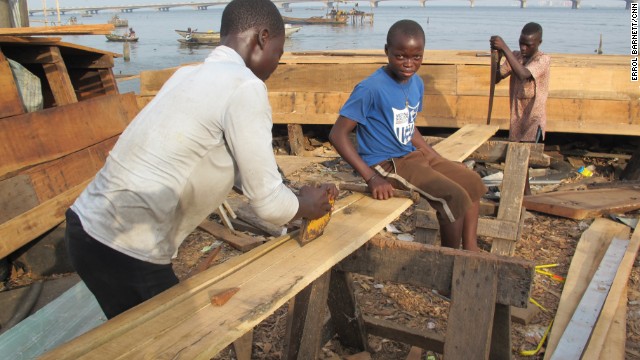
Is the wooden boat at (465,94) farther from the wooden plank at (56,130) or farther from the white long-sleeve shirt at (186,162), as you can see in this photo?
the white long-sleeve shirt at (186,162)

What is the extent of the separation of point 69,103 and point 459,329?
4.85 meters

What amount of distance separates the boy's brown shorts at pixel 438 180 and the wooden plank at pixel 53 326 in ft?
7.40

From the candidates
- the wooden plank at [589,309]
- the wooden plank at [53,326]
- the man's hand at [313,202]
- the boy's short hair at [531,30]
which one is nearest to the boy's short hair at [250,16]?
the man's hand at [313,202]

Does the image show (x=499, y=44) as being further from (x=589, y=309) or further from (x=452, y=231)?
(x=452, y=231)

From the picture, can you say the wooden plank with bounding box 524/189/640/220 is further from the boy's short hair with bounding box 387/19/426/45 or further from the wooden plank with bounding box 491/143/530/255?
the boy's short hair with bounding box 387/19/426/45

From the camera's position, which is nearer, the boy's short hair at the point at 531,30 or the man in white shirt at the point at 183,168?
the man in white shirt at the point at 183,168

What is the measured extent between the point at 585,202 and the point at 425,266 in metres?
4.37

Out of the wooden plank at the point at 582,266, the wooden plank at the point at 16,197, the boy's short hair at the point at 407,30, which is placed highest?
the boy's short hair at the point at 407,30

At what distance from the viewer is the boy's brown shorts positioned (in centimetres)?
317

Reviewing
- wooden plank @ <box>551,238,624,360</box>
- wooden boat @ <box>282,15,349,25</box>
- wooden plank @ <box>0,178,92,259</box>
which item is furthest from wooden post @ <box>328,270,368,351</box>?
wooden boat @ <box>282,15,349,25</box>

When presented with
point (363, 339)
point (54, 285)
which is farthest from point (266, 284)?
point (54, 285)

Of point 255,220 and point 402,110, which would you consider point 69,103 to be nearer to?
point 255,220

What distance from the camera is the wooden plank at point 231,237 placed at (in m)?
5.10

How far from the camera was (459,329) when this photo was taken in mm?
2285
